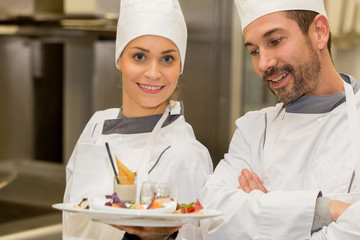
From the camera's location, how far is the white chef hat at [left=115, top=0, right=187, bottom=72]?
162cm

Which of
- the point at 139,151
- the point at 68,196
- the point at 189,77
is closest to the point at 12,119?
the point at 189,77

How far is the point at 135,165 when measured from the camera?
5.26 feet

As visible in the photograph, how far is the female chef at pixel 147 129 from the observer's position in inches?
62.9

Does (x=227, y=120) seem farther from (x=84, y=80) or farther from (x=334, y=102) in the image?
(x=334, y=102)

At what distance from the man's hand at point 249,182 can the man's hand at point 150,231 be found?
245 millimetres

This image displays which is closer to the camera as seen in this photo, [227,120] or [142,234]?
[142,234]

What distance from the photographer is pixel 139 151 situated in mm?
1618

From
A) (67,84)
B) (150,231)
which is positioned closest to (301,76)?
(150,231)

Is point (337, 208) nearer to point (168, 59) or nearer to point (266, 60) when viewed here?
point (266, 60)

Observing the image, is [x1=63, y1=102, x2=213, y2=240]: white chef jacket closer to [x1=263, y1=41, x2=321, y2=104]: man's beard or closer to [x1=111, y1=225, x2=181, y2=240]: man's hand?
[x1=111, y1=225, x2=181, y2=240]: man's hand

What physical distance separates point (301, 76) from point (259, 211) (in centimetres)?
39

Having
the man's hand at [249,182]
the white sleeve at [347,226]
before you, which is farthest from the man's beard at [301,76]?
the white sleeve at [347,226]

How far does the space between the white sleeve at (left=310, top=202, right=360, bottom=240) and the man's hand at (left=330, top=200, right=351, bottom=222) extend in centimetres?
2

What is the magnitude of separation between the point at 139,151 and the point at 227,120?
6.66 ft
